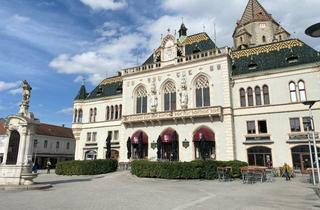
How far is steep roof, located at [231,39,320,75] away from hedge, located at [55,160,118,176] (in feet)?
68.1

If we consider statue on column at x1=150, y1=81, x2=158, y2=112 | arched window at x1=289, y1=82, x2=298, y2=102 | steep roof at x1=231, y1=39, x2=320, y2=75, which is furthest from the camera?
statue on column at x1=150, y1=81, x2=158, y2=112

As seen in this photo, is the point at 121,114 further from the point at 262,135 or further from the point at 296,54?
the point at 296,54

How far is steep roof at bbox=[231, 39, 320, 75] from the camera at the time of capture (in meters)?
31.7

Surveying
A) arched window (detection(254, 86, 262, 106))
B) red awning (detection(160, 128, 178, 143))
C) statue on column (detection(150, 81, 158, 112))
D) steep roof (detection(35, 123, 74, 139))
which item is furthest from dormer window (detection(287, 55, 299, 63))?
steep roof (detection(35, 123, 74, 139))

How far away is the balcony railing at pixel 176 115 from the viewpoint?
108 ft

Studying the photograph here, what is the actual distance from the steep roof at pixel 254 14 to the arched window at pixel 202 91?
2808 centimetres

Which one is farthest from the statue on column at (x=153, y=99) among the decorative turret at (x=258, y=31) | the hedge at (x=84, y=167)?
the decorative turret at (x=258, y=31)

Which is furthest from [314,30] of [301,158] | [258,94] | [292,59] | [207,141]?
[292,59]

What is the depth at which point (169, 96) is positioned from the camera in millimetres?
38281

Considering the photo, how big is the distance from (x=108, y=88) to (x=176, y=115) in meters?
17.9

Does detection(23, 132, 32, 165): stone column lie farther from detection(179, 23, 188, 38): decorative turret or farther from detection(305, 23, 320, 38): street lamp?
detection(179, 23, 188, 38): decorative turret

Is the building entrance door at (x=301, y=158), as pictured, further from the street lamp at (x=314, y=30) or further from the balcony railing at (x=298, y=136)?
the street lamp at (x=314, y=30)

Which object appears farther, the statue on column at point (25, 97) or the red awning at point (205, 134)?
the red awning at point (205, 134)

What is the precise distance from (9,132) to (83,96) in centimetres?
2958
